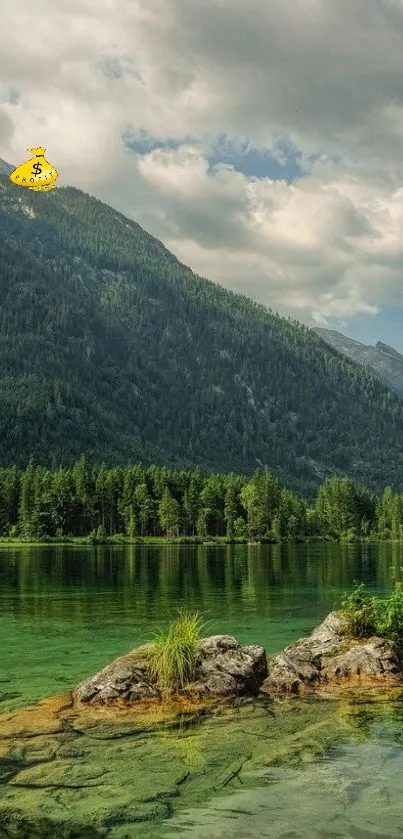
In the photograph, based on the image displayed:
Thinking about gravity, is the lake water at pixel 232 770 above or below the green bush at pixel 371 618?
below

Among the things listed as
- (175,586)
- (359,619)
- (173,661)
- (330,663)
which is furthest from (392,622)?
(175,586)

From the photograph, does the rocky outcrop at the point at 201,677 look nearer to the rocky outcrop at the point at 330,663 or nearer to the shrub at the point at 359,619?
the rocky outcrop at the point at 330,663

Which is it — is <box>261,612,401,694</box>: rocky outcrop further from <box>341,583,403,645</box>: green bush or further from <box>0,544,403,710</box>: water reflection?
<box>0,544,403,710</box>: water reflection

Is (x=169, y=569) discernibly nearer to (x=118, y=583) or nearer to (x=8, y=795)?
(x=118, y=583)

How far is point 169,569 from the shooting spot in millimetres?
103938

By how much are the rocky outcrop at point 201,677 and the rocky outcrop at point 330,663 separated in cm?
84

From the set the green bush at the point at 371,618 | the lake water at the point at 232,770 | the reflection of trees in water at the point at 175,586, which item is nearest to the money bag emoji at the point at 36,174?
the reflection of trees in water at the point at 175,586

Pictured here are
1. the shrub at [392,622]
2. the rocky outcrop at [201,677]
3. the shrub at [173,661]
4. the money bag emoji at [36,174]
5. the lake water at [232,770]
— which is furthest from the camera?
the money bag emoji at [36,174]

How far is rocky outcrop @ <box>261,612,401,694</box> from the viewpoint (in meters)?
26.7

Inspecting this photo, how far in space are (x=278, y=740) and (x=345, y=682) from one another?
8665 mm

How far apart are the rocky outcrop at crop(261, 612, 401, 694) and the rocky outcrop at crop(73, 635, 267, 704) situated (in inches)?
33.0

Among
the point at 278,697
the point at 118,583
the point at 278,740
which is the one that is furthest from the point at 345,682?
the point at 118,583

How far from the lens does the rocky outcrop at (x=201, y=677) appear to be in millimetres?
24359

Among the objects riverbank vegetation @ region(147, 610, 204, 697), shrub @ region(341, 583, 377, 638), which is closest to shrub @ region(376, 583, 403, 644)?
shrub @ region(341, 583, 377, 638)
